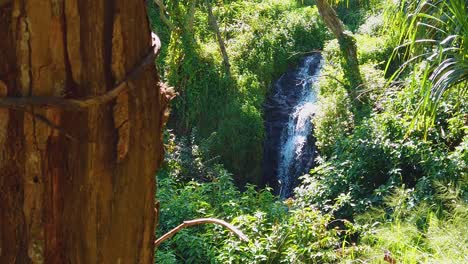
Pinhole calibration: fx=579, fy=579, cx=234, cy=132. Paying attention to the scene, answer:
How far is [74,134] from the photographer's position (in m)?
0.89

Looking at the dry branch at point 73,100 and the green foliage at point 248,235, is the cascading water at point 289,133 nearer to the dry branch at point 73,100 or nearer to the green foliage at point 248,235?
the green foliage at point 248,235

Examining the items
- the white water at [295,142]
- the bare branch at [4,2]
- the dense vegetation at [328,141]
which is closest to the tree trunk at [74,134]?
the bare branch at [4,2]

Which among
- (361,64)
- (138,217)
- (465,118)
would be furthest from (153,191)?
(361,64)

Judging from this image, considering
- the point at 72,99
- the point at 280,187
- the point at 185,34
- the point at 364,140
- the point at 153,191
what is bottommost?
the point at 280,187

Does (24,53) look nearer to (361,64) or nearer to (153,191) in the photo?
(153,191)

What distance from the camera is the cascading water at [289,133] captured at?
10.2m

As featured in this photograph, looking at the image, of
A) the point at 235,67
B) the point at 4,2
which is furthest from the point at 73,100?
the point at 235,67

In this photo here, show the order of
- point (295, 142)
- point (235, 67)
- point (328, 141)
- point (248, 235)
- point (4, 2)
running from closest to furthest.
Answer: point (4, 2) → point (248, 235) → point (328, 141) → point (295, 142) → point (235, 67)

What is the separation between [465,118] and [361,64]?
13.0ft

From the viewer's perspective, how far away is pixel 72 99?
864mm

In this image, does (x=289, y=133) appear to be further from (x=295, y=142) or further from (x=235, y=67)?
(x=235, y=67)

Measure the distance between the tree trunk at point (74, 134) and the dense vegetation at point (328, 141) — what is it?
3.07m

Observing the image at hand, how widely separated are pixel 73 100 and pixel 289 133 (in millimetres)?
9868

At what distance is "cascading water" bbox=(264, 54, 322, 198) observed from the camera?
400 inches
